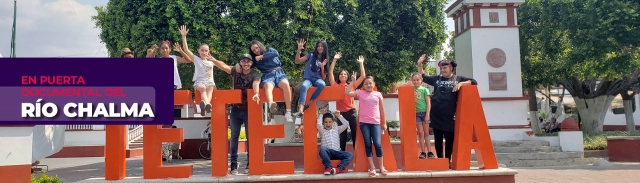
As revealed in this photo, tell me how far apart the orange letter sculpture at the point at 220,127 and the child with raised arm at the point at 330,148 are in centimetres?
118

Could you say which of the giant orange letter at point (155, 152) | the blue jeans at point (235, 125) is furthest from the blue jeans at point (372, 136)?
the giant orange letter at point (155, 152)

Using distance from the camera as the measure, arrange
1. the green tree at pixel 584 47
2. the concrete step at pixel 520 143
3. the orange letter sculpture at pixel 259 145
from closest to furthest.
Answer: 1. the orange letter sculpture at pixel 259 145
2. the concrete step at pixel 520 143
3. the green tree at pixel 584 47

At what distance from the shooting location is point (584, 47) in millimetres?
13812

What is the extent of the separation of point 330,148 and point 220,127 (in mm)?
1480

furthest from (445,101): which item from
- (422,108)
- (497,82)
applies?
(497,82)

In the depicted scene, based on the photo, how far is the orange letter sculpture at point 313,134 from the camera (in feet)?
23.0

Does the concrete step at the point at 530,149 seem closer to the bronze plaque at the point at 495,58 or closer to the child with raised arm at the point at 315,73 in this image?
the bronze plaque at the point at 495,58

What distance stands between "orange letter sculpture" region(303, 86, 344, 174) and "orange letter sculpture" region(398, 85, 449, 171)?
0.86 meters

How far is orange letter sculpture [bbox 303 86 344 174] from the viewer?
7.00m

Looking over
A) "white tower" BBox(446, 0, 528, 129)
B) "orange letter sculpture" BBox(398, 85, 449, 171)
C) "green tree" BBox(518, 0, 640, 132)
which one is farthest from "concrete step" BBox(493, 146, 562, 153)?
"orange letter sculpture" BBox(398, 85, 449, 171)

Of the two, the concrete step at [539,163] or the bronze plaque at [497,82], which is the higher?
the bronze plaque at [497,82]

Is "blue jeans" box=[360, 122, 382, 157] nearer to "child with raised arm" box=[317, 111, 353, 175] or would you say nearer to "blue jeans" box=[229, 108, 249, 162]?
"child with raised arm" box=[317, 111, 353, 175]

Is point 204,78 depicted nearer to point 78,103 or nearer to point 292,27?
point 78,103

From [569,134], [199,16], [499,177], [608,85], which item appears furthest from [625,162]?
[199,16]
